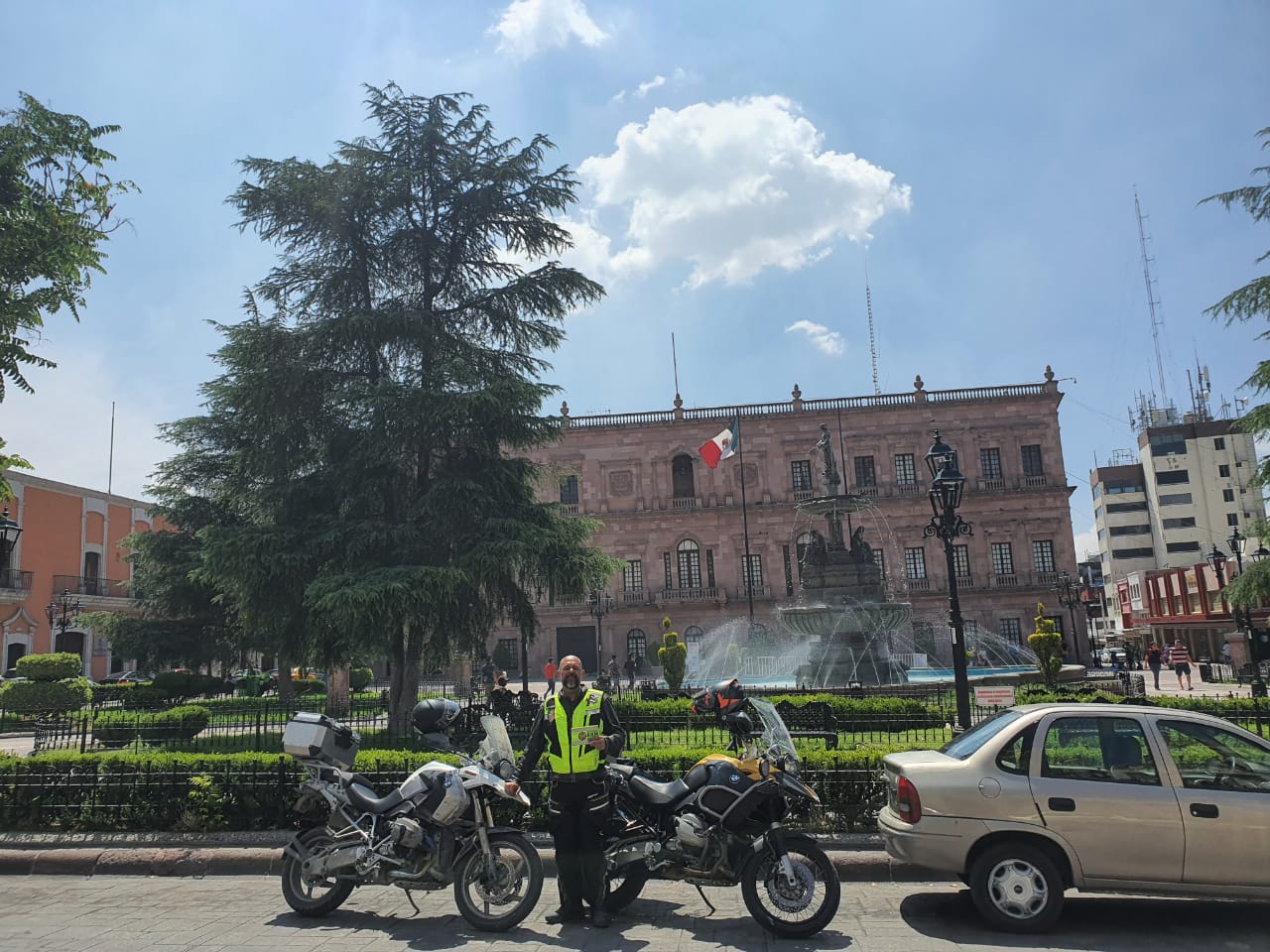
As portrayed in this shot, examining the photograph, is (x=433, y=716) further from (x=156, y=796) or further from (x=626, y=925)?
(x=156, y=796)

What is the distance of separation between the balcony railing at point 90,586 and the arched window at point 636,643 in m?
22.7

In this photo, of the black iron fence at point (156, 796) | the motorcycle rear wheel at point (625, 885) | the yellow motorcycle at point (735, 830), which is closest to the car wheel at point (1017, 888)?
the yellow motorcycle at point (735, 830)

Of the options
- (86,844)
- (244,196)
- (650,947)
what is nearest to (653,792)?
(650,947)

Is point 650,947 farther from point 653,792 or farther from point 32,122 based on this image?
point 32,122

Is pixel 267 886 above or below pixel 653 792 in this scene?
below

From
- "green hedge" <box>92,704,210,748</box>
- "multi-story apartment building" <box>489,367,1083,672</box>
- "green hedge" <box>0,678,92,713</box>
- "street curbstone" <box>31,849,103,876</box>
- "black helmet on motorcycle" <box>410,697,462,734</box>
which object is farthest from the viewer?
"multi-story apartment building" <box>489,367,1083,672</box>

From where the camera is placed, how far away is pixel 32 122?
33.2 feet

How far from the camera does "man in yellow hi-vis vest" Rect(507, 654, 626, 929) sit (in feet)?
18.6

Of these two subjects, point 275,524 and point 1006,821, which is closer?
point 1006,821

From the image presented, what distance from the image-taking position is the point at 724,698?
225 inches

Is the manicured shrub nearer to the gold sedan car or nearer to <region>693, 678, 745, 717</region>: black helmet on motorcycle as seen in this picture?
<region>693, 678, 745, 717</region>: black helmet on motorcycle

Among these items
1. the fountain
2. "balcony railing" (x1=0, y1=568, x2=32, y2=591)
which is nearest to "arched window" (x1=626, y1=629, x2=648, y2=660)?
the fountain

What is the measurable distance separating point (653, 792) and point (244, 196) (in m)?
13.9

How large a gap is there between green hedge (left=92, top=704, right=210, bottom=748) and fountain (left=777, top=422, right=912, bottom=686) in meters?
12.9
